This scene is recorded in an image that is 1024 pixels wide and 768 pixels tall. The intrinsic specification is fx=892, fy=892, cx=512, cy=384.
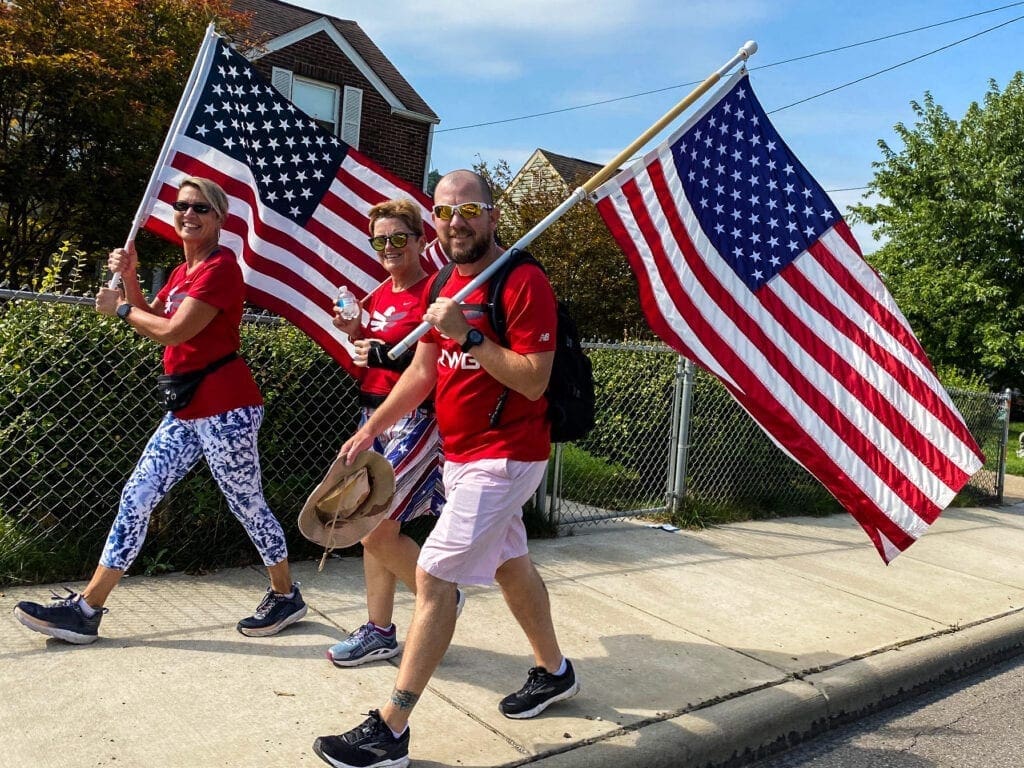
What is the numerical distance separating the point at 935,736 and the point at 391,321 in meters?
2.83

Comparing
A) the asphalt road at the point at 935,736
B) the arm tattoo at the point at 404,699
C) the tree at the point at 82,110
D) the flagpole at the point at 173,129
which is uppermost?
the tree at the point at 82,110

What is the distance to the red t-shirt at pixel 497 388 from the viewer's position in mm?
2799

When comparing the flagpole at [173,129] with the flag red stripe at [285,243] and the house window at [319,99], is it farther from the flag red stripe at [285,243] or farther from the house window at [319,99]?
the house window at [319,99]

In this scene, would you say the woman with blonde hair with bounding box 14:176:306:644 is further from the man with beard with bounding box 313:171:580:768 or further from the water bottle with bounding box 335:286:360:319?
the man with beard with bounding box 313:171:580:768

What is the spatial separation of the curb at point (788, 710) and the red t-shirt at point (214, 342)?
1797 mm

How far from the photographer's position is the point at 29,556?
418cm

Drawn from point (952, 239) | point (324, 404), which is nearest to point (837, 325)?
point (324, 404)

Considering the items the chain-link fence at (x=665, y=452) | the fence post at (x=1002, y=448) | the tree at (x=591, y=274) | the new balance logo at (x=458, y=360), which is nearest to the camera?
the new balance logo at (x=458, y=360)

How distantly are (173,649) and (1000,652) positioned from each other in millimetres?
4202

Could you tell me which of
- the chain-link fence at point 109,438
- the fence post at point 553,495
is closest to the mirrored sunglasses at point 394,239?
the chain-link fence at point 109,438

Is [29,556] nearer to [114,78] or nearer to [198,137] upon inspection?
[198,137]

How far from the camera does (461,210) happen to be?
2.89 metres

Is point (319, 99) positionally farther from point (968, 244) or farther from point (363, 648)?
point (363, 648)

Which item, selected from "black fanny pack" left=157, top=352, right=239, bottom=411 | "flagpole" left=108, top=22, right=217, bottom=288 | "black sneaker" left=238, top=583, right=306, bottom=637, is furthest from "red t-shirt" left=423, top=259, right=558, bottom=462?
"flagpole" left=108, top=22, right=217, bottom=288
